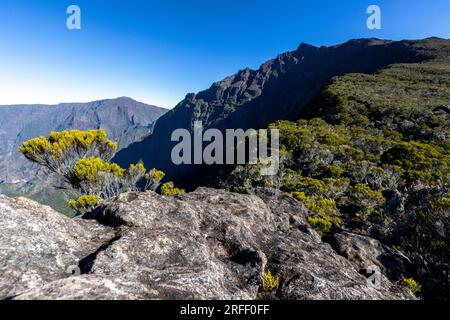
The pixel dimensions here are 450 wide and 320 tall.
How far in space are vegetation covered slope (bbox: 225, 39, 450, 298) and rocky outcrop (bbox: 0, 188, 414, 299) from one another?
7419mm

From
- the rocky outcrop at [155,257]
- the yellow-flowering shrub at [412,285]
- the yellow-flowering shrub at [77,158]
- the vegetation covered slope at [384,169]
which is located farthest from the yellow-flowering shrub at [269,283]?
the yellow-flowering shrub at [77,158]

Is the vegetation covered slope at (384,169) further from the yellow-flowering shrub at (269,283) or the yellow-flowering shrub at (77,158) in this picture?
the yellow-flowering shrub at (77,158)

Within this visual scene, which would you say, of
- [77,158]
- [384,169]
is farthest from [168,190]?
[384,169]

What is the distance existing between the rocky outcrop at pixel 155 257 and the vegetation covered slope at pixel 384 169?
7.42 metres

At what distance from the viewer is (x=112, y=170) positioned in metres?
25.2

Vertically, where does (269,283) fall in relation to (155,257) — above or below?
below

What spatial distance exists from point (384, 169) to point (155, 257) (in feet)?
133

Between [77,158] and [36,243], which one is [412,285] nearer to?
[36,243]

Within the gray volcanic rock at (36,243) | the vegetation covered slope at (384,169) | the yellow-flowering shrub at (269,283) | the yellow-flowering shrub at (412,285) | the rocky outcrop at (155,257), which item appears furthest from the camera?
the vegetation covered slope at (384,169)

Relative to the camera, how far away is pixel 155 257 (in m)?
7.91

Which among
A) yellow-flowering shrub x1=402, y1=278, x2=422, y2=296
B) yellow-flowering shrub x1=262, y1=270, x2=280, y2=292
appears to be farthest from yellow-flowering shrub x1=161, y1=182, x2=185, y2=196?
yellow-flowering shrub x1=262, y1=270, x2=280, y2=292

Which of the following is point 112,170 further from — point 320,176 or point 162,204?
point 320,176

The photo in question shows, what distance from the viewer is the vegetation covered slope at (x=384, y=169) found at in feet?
54.5

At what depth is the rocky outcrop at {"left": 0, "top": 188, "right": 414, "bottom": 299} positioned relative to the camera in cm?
611
